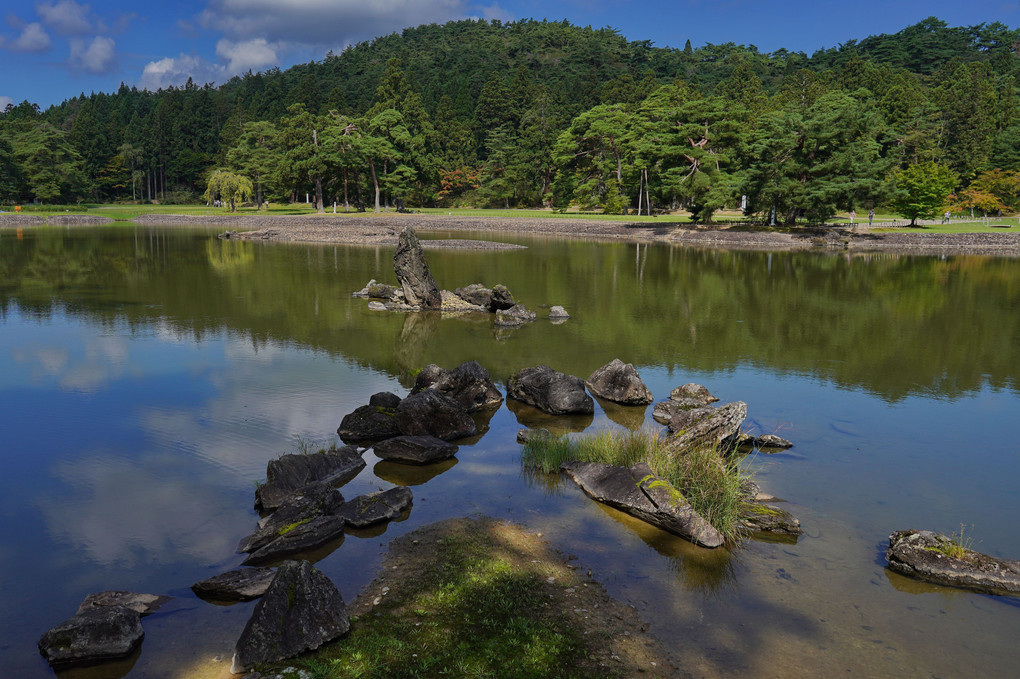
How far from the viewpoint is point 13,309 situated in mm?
23812

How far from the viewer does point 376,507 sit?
352 inches

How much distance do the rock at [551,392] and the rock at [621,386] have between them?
763 mm

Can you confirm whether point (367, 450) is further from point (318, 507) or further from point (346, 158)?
point (346, 158)

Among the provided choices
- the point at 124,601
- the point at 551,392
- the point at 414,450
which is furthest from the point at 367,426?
the point at 124,601

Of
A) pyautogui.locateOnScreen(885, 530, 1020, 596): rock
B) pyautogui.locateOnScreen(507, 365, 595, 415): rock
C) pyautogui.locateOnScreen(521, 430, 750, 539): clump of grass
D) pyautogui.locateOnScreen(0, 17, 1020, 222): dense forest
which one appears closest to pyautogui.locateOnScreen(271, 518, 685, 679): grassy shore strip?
pyautogui.locateOnScreen(521, 430, 750, 539): clump of grass

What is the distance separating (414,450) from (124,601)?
489 cm

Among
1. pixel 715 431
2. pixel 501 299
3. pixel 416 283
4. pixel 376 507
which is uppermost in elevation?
pixel 416 283

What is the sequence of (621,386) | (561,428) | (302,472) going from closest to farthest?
(302,472) → (561,428) → (621,386)

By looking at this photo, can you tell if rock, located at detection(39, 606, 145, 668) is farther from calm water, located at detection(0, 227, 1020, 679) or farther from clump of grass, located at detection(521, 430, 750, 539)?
clump of grass, located at detection(521, 430, 750, 539)

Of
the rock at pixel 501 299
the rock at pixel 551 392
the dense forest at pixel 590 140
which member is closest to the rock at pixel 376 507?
the rock at pixel 551 392

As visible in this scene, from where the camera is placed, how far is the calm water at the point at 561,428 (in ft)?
22.3

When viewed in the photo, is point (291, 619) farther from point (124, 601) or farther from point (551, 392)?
point (551, 392)

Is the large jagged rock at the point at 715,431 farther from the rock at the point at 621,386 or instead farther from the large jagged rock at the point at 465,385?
the large jagged rock at the point at 465,385

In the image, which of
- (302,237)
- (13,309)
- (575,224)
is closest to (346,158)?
(302,237)
